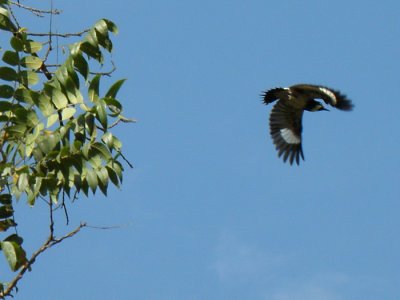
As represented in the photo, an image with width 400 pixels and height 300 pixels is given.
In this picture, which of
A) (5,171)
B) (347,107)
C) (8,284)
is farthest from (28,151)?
(347,107)

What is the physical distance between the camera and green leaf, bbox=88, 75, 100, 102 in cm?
480

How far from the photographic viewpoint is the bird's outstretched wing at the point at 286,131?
11.9m

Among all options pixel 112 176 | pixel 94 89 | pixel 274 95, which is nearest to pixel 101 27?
pixel 94 89

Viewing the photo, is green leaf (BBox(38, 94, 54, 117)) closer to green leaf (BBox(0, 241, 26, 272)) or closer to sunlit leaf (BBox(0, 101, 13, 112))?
sunlit leaf (BBox(0, 101, 13, 112))

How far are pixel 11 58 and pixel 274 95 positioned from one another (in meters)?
6.50

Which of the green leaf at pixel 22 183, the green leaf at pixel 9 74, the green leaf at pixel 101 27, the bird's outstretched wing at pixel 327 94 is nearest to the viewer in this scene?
the green leaf at pixel 22 183

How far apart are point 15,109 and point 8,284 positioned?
0.85 m

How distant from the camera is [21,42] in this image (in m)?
5.13

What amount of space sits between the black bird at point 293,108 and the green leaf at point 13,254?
581cm

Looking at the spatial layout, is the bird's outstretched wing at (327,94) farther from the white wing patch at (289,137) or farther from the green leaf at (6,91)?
the green leaf at (6,91)

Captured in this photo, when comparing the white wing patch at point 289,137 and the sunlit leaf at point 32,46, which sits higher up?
the white wing patch at point 289,137

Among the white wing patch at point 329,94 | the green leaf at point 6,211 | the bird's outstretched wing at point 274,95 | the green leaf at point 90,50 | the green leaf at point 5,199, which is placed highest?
the bird's outstretched wing at point 274,95

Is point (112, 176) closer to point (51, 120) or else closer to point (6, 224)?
point (51, 120)

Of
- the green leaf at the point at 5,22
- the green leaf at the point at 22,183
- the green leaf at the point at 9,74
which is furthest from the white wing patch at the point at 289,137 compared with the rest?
the green leaf at the point at 22,183
